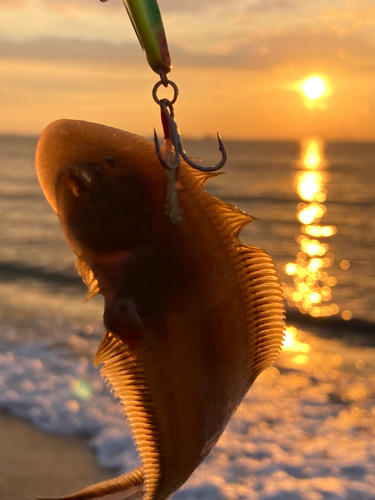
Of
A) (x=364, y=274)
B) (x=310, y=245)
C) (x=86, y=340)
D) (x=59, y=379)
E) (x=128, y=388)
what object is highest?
(x=310, y=245)

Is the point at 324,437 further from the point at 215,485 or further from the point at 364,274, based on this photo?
the point at 364,274

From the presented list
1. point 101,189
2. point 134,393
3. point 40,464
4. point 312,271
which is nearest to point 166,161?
point 101,189

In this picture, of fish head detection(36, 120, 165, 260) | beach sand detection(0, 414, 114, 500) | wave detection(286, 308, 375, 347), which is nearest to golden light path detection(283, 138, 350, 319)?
wave detection(286, 308, 375, 347)

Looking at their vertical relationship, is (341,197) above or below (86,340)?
above

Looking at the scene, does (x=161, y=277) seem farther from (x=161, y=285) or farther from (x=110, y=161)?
(x=110, y=161)

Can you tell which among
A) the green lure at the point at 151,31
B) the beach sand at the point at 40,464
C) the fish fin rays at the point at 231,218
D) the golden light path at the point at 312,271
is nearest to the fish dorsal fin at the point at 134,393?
the fish fin rays at the point at 231,218

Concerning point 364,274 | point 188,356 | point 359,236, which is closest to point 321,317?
point 364,274

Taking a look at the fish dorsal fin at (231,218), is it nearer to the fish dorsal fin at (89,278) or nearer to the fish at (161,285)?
the fish at (161,285)
